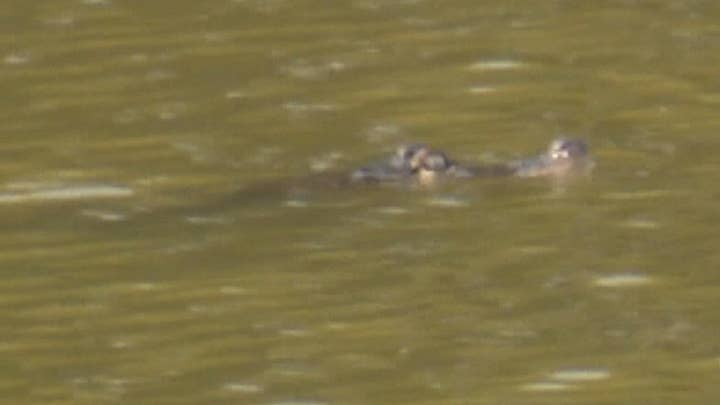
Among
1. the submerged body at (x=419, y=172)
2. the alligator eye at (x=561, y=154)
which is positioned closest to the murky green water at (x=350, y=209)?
the submerged body at (x=419, y=172)

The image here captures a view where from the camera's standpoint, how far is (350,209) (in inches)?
568

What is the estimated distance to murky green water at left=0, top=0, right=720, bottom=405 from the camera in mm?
12289

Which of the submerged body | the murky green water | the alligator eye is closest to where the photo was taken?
the murky green water

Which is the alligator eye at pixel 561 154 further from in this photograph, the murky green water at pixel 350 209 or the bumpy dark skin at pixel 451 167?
the murky green water at pixel 350 209

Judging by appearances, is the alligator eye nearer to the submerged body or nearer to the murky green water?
the submerged body

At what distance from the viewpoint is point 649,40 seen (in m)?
16.9

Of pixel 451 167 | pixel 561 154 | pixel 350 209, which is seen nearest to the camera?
pixel 350 209

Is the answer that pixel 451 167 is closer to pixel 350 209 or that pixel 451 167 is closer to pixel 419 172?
pixel 419 172

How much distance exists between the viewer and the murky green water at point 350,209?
12.3 metres

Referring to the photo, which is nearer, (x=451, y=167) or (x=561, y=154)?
(x=561, y=154)

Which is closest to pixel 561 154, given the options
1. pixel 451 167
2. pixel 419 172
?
pixel 451 167

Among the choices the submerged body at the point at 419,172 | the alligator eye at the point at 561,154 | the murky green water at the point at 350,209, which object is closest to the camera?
the murky green water at the point at 350,209

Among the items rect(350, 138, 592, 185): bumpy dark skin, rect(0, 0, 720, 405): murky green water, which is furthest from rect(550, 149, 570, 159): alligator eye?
rect(0, 0, 720, 405): murky green water

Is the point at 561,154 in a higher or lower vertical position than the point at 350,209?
higher
